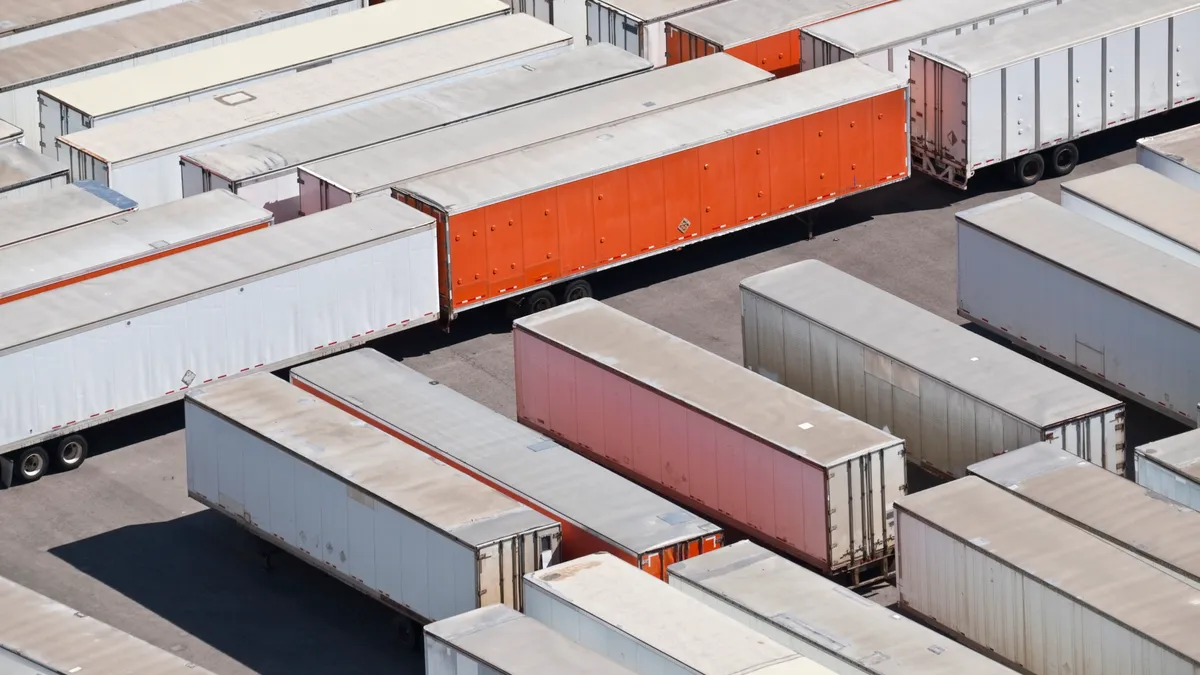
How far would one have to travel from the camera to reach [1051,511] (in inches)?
1788

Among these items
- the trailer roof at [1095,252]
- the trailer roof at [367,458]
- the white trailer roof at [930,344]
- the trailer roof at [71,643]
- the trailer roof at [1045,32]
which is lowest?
the trailer roof at [71,643]

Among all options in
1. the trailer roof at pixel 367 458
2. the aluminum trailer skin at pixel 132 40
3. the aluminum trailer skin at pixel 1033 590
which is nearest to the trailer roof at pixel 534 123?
the trailer roof at pixel 367 458

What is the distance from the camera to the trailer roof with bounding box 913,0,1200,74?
209ft

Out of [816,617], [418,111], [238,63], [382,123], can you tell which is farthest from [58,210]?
[816,617]

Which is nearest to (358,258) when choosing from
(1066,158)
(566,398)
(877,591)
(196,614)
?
(566,398)

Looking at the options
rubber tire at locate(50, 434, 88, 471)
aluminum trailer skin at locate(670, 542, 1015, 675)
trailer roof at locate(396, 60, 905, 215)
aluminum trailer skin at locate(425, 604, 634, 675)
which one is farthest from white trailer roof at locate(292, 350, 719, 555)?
trailer roof at locate(396, 60, 905, 215)

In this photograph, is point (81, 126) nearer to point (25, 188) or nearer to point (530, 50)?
point (25, 188)

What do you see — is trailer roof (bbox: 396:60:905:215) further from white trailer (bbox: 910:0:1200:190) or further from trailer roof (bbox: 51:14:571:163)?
trailer roof (bbox: 51:14:571:163)

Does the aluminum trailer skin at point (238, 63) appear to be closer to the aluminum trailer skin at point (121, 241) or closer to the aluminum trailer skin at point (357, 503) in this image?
the aluminum trailer skin at point (121, 241)

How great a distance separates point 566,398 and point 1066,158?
1935 centimetres

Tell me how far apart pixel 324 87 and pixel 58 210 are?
339 inches

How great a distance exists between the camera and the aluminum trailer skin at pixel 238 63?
2586 inches

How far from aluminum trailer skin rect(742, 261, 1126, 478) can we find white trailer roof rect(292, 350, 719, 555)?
20.9 feet

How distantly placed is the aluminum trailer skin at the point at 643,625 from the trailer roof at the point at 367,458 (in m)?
1.59
